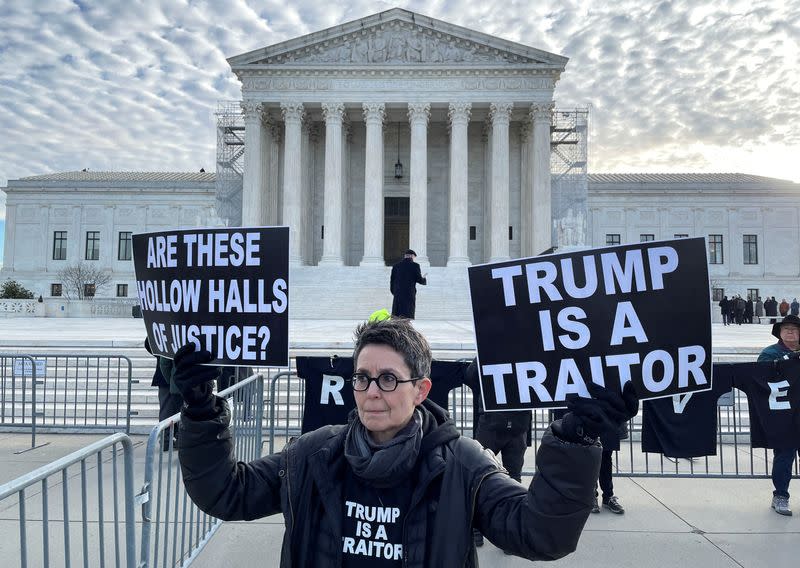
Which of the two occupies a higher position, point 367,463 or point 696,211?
point 696,211

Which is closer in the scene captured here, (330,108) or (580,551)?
(580,551)

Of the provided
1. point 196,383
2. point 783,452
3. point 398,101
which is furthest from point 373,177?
point 196,383

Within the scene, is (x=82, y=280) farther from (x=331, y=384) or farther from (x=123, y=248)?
(x=331, y=384)

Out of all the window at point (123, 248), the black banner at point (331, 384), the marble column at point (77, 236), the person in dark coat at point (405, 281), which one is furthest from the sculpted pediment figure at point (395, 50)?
the marble column at point (77, 236)

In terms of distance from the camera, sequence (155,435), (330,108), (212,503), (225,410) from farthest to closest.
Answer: (330,108) → (155,435) → (225,410) → (212,503)

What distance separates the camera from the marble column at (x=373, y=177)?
106 feet

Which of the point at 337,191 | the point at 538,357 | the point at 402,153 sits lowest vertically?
the point at 538,357

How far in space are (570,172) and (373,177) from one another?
53.7 ft

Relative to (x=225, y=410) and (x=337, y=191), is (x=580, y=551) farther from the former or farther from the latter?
(x=337, y=191)

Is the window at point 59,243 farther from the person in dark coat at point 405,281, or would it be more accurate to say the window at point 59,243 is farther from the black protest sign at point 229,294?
the black protest sign at point 229,294

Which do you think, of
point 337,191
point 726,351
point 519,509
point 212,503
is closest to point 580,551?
point 519,509

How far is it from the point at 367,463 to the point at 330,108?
32818 millimetres

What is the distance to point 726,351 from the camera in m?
10.4

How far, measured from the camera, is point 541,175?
107ft
